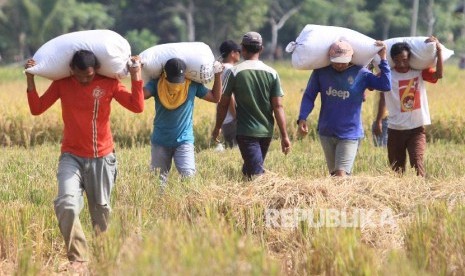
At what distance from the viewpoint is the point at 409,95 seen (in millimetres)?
6930

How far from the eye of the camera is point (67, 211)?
15.8 feet

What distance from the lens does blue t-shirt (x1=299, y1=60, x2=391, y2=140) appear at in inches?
250

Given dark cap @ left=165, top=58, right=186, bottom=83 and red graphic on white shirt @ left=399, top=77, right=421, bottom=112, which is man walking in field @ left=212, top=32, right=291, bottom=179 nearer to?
dark cap @ left=165, top=58, right=186, bottom=83

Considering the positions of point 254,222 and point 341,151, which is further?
point 341,151

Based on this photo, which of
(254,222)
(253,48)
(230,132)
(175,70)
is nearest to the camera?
(254,222)

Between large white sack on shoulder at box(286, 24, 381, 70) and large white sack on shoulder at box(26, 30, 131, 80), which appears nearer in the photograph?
large white sack on shoulder at box(26, 30, 131, 80)

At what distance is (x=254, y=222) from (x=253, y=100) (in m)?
1.30

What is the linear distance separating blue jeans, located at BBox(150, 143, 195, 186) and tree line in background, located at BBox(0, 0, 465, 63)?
3330cm

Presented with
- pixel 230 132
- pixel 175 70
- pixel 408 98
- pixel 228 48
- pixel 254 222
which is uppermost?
pixel 228 48

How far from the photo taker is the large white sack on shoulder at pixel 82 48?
5031 millimetres

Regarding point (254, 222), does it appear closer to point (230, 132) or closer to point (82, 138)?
point (82, 138)

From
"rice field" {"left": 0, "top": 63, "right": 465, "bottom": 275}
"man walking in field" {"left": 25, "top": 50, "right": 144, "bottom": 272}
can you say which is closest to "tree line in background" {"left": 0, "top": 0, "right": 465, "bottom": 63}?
"rice field" {"left": 0, "top": 63, "right": 465, "bottom": 275}

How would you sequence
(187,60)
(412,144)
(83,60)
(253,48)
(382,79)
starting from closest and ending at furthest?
1. (83,60)
2. (187,60)
3. (382,79)
4. (253,48)
5. (412,144)

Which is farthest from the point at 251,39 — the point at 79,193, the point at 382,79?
the point at 79,193
